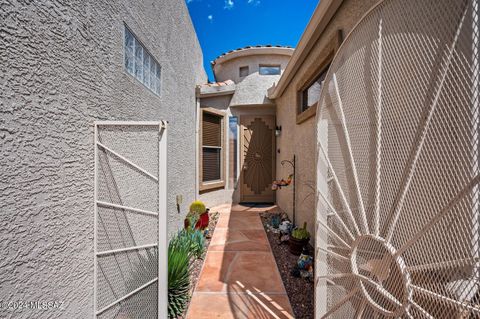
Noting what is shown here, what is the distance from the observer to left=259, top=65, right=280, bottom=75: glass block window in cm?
732

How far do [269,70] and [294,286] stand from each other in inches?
265

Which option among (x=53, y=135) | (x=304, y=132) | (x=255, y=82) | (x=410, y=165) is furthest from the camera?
(x=255, y=82)

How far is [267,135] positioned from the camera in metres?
7.59

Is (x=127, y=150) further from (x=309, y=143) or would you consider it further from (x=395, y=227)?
(x=309, y=143)

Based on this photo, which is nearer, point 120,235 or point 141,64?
point 120,235

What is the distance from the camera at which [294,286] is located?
289 cm

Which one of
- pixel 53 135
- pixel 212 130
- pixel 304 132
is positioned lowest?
pixel 53 135

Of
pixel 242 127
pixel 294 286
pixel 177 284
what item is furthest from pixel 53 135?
pixel 242 127

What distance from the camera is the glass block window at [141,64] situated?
2418 mm

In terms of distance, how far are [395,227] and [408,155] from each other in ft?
1.34

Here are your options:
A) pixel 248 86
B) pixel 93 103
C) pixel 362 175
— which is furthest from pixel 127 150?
pixel 248 86

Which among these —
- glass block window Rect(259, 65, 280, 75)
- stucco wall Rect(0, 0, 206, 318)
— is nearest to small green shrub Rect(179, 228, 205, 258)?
stucco wall Rect(0, 0, 206, 318)

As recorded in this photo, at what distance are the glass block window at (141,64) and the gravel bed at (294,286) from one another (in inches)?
137

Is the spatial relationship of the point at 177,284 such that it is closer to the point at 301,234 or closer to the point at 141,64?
the point at 301,234
